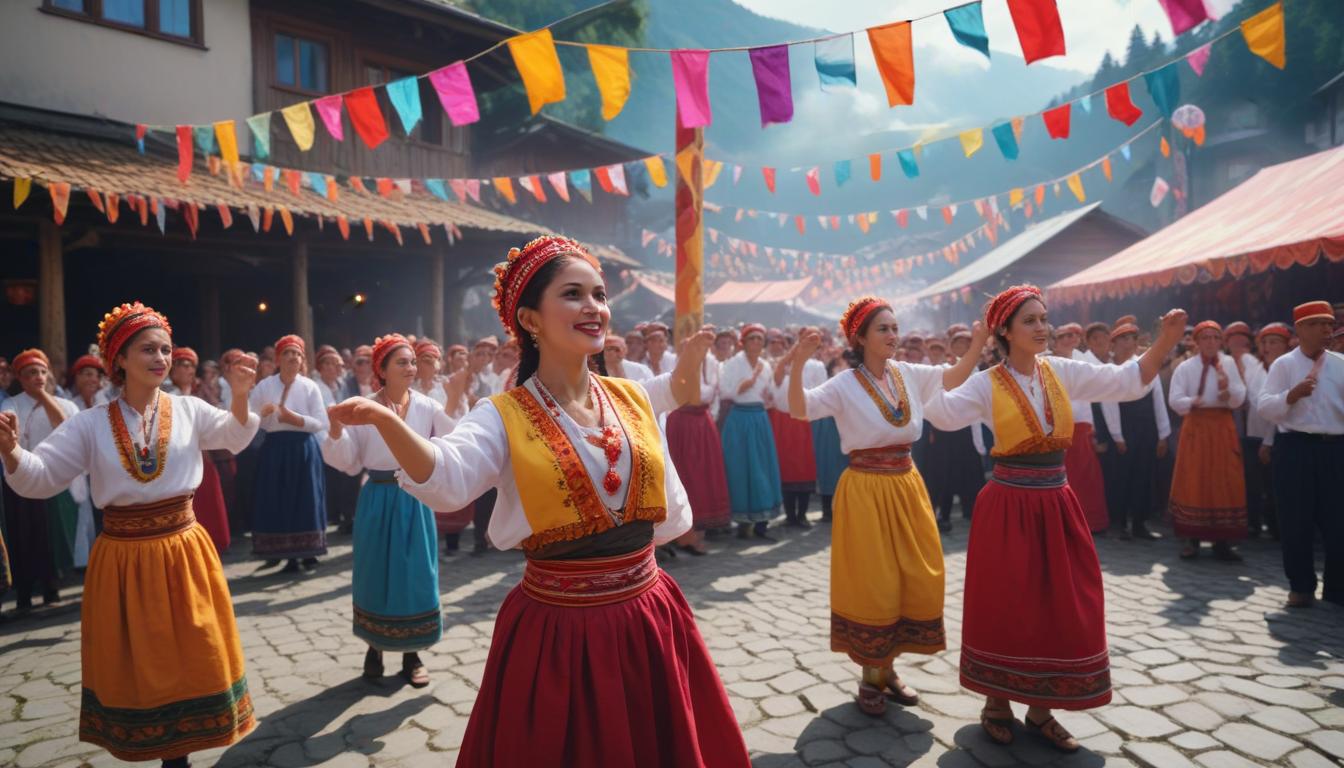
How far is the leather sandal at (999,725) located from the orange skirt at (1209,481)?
4542 mm

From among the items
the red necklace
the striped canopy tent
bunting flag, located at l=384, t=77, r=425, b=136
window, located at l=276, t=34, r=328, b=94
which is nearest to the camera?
the red necklace

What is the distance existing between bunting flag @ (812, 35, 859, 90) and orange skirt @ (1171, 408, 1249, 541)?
4.57 metres

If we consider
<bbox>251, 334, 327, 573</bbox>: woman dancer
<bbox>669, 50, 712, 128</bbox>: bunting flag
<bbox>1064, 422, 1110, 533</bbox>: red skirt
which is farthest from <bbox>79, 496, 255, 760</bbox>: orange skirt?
<bbox>1064, 422, 1110, 533</bbox>: red skirt

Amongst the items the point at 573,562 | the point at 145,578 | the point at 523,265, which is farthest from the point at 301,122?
the point at 573,562

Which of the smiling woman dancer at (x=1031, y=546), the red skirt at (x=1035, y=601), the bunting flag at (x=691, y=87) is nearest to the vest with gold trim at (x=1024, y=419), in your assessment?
the smiling woman dancer at (x=1031, y=546)

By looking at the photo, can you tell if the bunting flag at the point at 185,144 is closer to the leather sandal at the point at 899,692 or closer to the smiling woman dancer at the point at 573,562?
the smiling woman dancer at the point at 573,562

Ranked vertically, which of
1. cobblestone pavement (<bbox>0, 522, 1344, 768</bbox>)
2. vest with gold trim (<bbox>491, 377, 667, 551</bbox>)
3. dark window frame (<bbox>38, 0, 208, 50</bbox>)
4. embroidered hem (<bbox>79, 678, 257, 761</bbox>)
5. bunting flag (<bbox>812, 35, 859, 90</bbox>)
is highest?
dark window frame (<bbox>38, 0, 208, 50</bbox>)

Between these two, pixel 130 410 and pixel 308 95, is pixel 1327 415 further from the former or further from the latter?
pixel 308 95

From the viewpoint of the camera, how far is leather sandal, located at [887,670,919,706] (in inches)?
163

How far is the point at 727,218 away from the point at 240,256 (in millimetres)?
39014

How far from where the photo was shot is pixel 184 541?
3639 millimetres

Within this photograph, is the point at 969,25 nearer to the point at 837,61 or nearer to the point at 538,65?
the point at 837,61

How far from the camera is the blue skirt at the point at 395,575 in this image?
4.52 m

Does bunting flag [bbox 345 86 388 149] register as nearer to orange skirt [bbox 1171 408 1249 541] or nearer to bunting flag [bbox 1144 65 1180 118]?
bunting flag [bbox 1144 65 1180 118]
